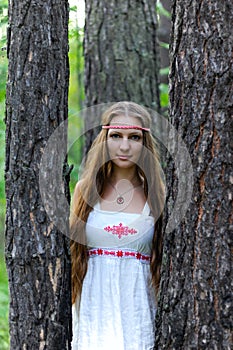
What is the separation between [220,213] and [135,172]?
841mm

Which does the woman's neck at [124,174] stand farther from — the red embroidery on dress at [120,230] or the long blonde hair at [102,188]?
the red embroidery on dress at [120,230]

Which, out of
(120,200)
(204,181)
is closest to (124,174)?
(120,200)

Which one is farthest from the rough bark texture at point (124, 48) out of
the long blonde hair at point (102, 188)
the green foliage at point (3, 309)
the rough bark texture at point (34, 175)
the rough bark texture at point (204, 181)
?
the rough bark texture at point (204, 181)

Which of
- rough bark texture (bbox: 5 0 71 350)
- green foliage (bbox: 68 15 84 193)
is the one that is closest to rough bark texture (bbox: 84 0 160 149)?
green foliage (bbox: 68 15 84 193)

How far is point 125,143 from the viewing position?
3.80 m

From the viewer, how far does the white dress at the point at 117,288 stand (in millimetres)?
3754

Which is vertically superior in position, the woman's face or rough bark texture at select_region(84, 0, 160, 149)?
rough bark texture at select_region(84, 0, 160, 149)

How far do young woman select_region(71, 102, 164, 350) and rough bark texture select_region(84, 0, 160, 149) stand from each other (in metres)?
2.96

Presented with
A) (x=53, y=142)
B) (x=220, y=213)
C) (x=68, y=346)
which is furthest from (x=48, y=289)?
(x=220, y=213)

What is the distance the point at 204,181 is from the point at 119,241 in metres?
0.75

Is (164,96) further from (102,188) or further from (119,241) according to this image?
(119,241)

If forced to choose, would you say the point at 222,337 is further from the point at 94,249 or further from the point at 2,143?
the point at 2,143

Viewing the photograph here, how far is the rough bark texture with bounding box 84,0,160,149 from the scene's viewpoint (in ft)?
22.6

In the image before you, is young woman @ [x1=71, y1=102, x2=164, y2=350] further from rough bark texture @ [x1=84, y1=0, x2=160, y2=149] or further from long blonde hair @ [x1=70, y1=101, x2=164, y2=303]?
rough bark texture @ [x1=84, y1=0, x2=160, y2=149]
